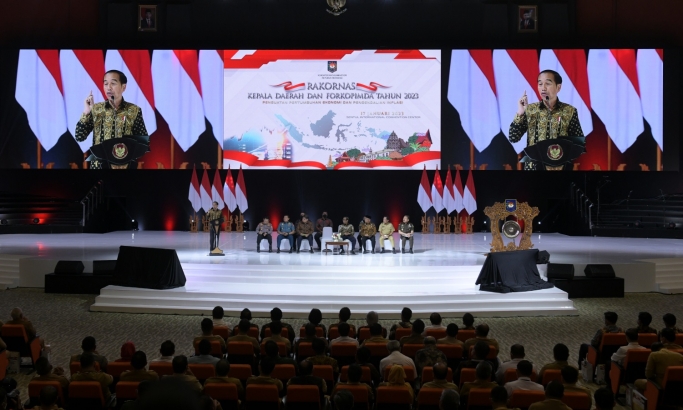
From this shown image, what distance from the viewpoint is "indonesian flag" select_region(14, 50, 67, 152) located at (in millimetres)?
20484

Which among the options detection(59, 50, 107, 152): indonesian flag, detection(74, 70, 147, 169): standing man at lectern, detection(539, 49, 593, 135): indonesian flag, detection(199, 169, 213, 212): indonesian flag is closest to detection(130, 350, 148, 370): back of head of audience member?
detection(199, 169, 213, 212): indonesian flag

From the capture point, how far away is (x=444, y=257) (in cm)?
1441

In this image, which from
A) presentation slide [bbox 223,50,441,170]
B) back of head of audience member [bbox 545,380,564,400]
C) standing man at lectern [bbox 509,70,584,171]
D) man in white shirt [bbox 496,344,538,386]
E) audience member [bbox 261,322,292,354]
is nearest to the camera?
back of head of audience member [bbox 545,380,564,400]

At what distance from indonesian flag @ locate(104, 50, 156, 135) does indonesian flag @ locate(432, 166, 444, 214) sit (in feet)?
27.2

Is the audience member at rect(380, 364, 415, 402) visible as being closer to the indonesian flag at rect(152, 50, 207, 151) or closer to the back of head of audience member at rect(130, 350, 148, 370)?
the back of head of audience member at rect(130, 350, 148, 370)

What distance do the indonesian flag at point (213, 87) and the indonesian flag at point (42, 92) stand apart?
3457 mm

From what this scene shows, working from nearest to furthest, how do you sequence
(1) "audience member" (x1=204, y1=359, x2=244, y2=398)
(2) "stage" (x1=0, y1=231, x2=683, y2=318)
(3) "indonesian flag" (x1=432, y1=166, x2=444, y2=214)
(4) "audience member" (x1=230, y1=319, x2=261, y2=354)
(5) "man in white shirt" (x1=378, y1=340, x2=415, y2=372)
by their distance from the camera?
(1) "audience member" (x1=204, y1=359, x2=244, y2=398)
(5) "man in white shirt" (x1=378, y1=340, x2=415, y2=372)
(4) "audience member" (x1=230, y1=319, x2=261, y2=354)
(2) "stage" (x1=0, y1=231, x2=683, y2=318)
(3) "indonesian flag" (x1=432, y1=166, x2=444, y2=214)

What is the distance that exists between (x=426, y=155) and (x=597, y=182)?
17.0 ft

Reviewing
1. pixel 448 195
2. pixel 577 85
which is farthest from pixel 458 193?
pixel 577 85

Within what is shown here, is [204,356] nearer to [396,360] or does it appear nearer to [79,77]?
[396,360]

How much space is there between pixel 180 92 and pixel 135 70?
1.40m

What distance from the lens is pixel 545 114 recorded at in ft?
66.3

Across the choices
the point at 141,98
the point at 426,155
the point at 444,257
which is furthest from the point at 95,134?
the point at 444,257
